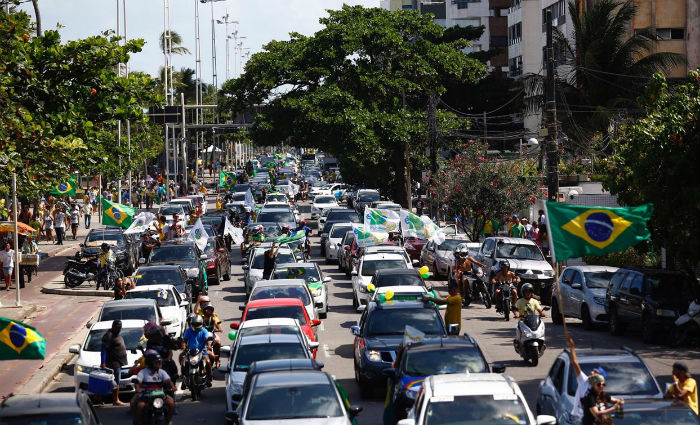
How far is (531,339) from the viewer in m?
21.9

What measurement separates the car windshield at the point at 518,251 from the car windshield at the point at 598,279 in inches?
186

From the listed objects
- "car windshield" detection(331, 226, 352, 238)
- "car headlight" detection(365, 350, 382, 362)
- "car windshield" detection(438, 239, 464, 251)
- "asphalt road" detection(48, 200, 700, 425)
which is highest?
"car windshield" detection(331, 226, 352, 238)

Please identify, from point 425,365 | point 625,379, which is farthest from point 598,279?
point 625,379

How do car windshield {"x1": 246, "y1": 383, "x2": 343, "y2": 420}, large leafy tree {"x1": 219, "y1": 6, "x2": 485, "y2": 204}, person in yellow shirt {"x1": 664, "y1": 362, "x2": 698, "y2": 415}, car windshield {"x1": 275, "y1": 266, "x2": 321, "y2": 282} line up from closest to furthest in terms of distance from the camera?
car windshield {"x1": 246, "y1": 383, "x2": 343, "y2": 420} → person in yellow shirt {"x1": 664, "y1": 362, "x2": 698, "y2": 415} → car windshield {"x1": 275, "y1": 266, "x2": 321, "y2": 282} → large leafy tree {"x1": 219, "y1": 6, "x2": 485, "y2": 204}

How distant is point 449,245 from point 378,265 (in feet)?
22.7

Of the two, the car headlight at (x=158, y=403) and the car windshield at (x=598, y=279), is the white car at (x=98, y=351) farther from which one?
the car windshield at (x=598, y=279)

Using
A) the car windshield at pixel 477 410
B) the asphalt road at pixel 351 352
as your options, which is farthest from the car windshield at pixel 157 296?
the car windshield at pixel 477 410

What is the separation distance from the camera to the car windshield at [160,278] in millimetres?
29938

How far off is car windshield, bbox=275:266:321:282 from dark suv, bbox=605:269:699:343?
8.29 metres

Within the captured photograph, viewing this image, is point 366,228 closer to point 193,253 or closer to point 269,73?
point 193,253

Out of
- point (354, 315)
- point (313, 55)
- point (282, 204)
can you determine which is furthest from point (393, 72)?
point (354, 315)

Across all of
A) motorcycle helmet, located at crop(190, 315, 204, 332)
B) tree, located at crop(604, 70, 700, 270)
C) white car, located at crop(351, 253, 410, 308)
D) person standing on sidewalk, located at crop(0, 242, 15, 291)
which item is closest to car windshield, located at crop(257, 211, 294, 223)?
person standing on sidewalk, located at crop(0, 242, 15, 291)

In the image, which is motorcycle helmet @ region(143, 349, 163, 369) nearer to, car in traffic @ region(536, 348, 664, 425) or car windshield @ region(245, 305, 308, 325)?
car in traffic @ region(536, 348, 664, 425)

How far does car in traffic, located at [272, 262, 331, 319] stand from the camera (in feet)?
97.7
